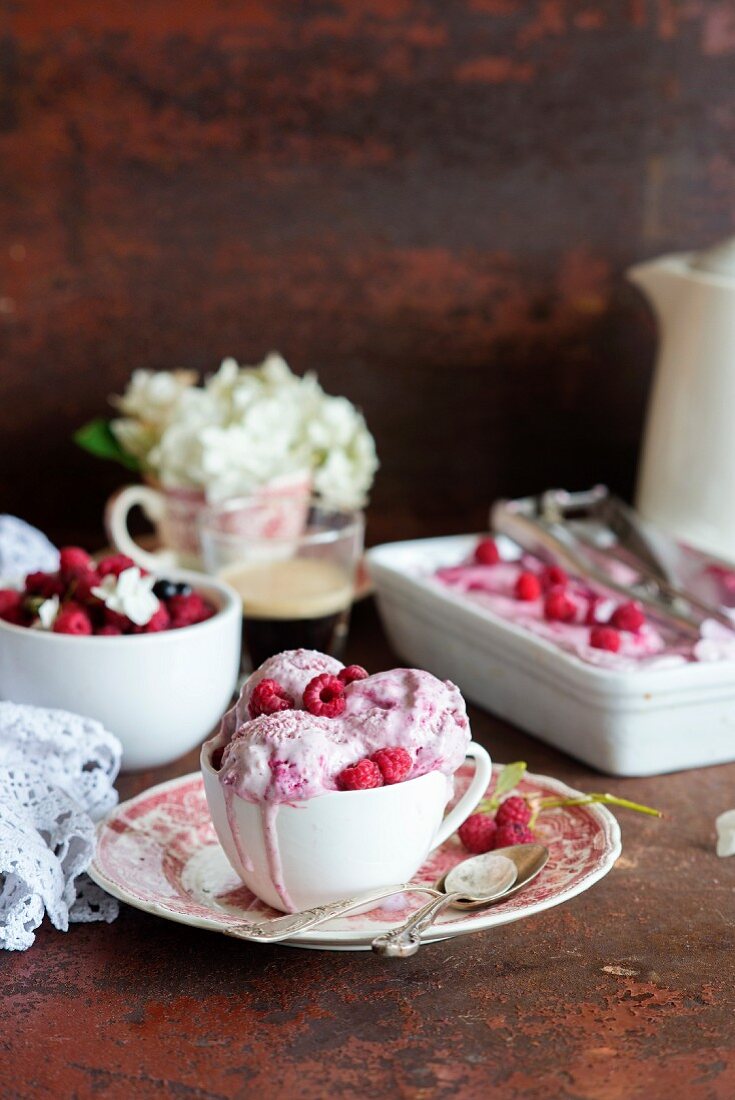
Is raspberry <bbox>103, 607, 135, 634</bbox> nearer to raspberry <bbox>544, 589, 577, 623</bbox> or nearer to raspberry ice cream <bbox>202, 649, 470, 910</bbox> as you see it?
raspberry ice cream <bbox>202, 649, 470, 910</bbox>

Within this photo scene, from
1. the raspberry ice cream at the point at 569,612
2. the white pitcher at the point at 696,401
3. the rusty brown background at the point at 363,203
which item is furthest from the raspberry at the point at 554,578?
the rusty brown background at the point at 363,203

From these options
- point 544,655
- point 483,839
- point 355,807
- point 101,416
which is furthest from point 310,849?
point 101,416

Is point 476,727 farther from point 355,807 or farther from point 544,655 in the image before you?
point 355,807

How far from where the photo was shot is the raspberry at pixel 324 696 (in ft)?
2.14

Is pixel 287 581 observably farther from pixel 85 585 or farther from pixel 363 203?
pixel 363 203

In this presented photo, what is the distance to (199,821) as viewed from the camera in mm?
757

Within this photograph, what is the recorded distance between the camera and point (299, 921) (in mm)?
608

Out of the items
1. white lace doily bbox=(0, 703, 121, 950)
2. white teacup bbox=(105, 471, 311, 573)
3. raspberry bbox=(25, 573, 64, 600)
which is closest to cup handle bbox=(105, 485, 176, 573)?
white teacup bbox=(105, 471, 311, 573)

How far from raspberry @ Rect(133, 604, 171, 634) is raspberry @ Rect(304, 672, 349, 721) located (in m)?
0.21

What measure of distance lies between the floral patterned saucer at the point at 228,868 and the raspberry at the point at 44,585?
0.57 feet

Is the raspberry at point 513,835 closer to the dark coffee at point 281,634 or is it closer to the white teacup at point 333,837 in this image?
the white teacup at point 333,837

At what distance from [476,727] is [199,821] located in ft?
0.89

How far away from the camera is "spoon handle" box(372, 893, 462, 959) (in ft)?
1.94

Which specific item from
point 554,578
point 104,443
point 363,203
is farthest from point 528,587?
point 363,203
